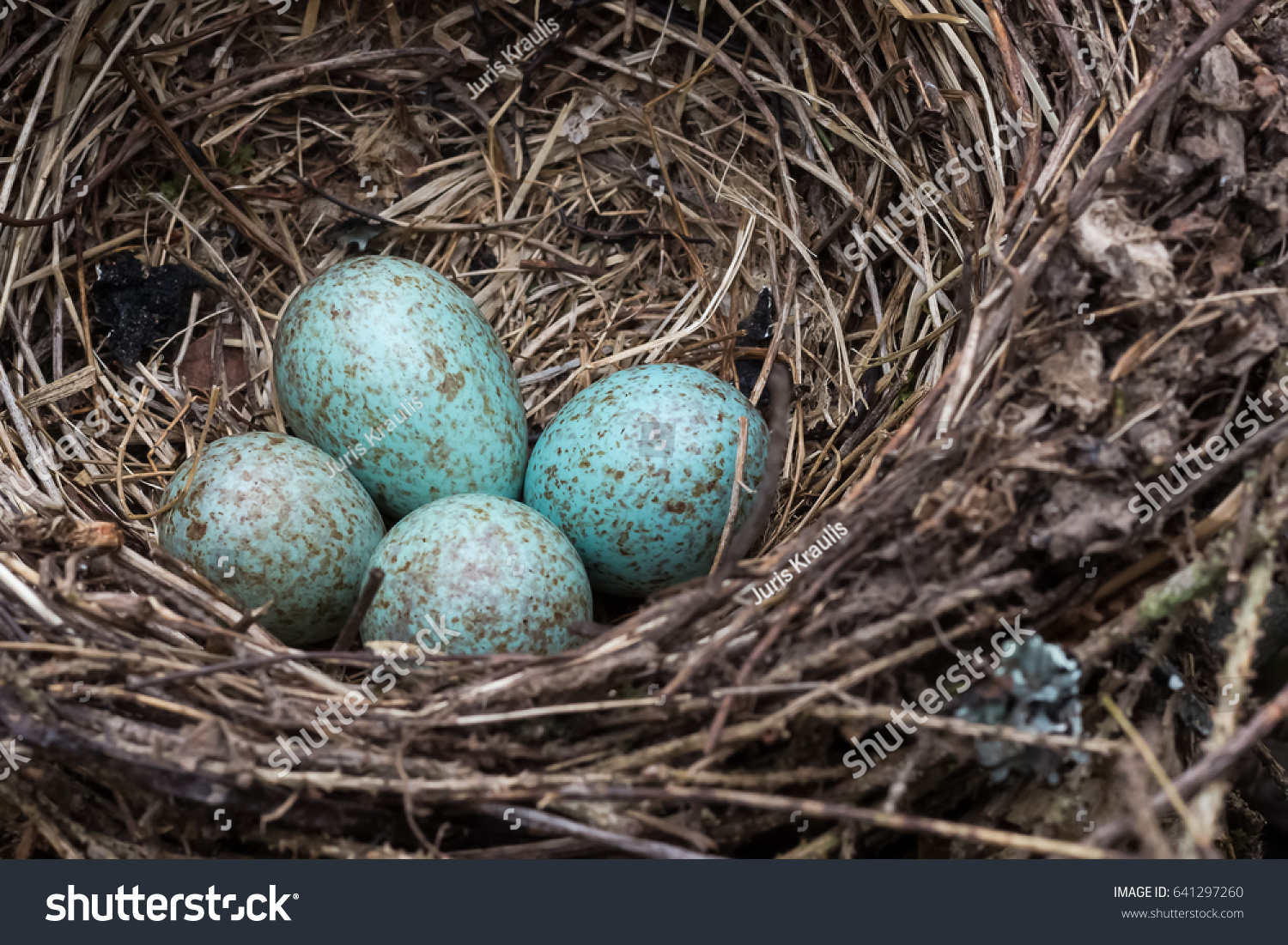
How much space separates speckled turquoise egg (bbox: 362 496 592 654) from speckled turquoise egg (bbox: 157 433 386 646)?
11 cm

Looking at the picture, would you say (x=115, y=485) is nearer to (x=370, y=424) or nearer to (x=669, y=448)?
(x=370, y=424)

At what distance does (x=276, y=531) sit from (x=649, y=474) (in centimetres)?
69

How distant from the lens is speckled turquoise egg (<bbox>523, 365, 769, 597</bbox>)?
1.90 meters

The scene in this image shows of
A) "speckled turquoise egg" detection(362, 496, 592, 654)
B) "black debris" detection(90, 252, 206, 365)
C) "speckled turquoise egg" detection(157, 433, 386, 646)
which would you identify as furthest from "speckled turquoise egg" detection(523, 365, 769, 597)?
"black debris" detection(90, 252, 206, 365)


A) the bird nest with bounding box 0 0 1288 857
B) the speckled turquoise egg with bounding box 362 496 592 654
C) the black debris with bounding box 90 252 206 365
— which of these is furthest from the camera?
the black debris with bounding box 90 252 206 365

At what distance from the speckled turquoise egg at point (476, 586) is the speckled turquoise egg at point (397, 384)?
20cm

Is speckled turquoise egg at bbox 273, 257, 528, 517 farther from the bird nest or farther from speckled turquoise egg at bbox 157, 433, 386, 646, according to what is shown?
the bird nest

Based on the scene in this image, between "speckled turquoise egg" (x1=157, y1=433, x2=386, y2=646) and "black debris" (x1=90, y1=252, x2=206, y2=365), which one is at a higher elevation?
"black debris" (x1=90, y1=252, x2=206, y2=365)

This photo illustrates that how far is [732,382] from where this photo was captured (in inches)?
90.7

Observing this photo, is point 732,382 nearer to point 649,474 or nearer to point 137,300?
point 649,474

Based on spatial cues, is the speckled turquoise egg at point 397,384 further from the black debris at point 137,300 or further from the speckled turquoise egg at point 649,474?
the black debris at point 137,300

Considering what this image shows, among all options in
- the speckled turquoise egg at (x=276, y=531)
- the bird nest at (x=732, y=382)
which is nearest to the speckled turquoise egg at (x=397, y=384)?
the speckled turquoise egg at (x=276, y=531)

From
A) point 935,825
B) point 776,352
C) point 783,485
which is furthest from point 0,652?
point 776,352

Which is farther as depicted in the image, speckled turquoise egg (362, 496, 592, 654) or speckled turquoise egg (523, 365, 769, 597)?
speckled turquoise egg (523, 365, 769, 597)
